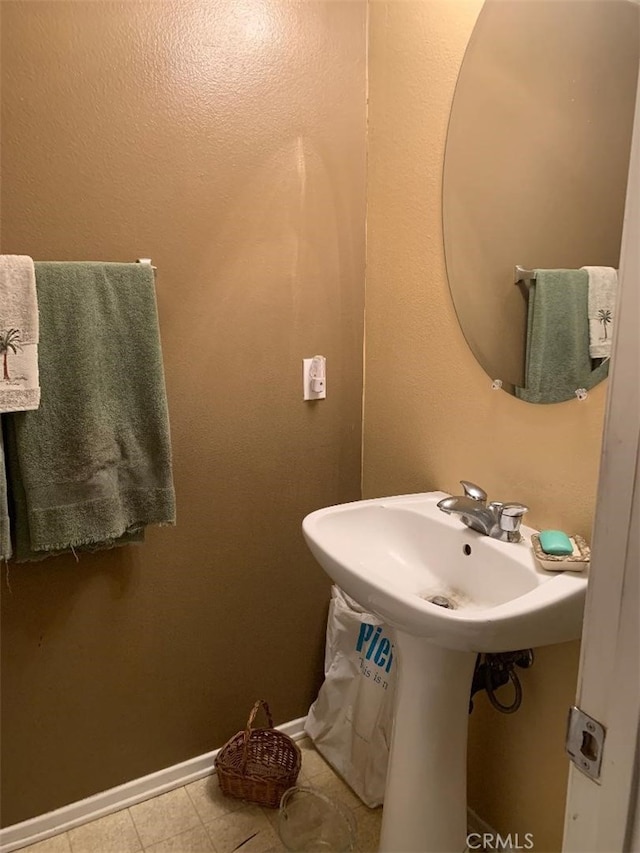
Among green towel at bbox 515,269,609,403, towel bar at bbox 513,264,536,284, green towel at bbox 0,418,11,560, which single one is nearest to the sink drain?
green towel at bbox 515,269,609,403

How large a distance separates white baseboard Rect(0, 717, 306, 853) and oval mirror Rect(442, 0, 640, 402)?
138cm

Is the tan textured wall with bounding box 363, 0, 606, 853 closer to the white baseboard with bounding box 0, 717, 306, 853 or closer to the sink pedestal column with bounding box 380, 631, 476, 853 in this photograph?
the sink pedestal column with bounding box 380, 631, 476, 853

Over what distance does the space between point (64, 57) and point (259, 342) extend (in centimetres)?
76

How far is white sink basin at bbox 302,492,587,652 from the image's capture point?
1.02m

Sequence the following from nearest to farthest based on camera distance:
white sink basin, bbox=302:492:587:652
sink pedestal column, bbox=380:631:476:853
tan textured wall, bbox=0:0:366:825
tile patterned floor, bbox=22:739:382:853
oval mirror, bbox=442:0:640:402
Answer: white sink basin, bbox=302:492:587:652
oval mirror, bbox=442:0:640:402
sink pedestal column, bbox=380:631:476:853
tan textured wall, bbox=0:0:366:825
tile patterned floor, bbox=22:739:382:853

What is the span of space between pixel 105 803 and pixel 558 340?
164cm

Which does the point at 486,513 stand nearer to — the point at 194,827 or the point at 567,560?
the point at 567,560

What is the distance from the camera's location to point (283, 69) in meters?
1.56

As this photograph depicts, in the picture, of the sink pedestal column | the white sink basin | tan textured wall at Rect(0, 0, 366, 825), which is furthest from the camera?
tan textured wall at Rect(0, 0, 366, 825)

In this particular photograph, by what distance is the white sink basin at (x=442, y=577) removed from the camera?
3.35 feet

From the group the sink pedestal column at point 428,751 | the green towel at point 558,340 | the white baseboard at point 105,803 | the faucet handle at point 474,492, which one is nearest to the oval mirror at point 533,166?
the green towel at point 558,340

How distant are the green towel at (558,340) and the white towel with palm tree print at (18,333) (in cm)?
103

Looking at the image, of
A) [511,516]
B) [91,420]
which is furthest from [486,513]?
[91,420]

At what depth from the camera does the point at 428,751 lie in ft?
4.23
